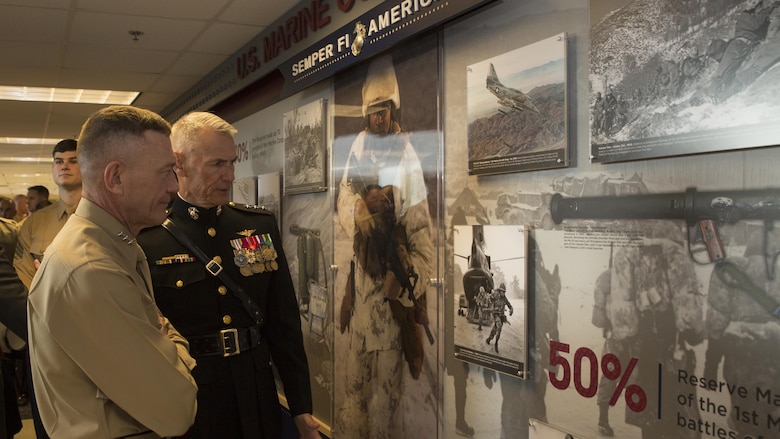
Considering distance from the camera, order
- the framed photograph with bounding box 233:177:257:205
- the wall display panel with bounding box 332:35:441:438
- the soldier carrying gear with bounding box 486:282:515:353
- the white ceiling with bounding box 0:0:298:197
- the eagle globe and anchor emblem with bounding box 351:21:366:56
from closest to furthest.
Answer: the soldier carrying gear with bounding box 486:282:515:353 < the wall display panel with bounding box 332:35:441:438 < the eagle globe and anchor emblem with bounding box 351:21:366:56 < the white ceiling with bounding box 0:0:298:197 < the framed photograph with bounding box 233:177:257:205

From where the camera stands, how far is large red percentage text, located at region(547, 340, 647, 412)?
2012 millimetres

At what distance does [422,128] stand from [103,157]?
1.79 meters

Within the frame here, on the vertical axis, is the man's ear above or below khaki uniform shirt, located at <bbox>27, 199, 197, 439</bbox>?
above

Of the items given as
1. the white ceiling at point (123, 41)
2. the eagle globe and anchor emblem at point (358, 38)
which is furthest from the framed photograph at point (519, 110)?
the white ceiling at point (123, 41)

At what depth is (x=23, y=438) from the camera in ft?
17.4

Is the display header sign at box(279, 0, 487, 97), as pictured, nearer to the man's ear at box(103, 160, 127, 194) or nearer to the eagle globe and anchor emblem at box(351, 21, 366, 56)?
the eagle globe and anchor emblem at box(351, 21, 366, 56)

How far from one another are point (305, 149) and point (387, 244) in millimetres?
1474

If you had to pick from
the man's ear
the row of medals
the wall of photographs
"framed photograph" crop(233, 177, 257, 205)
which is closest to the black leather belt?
the row of medals

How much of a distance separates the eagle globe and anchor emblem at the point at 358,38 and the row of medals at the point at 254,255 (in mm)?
1400

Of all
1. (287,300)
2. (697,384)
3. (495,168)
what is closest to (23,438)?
(287,300)

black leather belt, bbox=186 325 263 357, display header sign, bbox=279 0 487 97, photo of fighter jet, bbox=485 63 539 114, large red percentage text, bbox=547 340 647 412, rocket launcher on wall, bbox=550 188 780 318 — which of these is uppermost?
display header sign, bbox=279 0 487 97

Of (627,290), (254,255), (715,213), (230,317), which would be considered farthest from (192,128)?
(715,213)

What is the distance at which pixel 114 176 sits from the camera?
163 centimetres

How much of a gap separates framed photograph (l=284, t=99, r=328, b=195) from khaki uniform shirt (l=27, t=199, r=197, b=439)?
2.83 m
